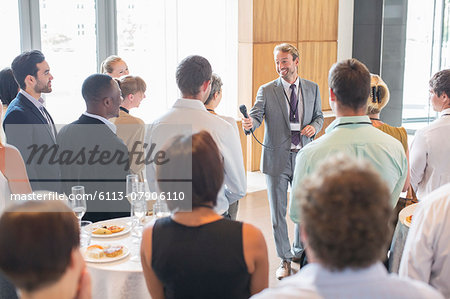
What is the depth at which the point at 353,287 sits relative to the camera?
1089 mm

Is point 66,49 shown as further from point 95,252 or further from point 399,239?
point 399,239

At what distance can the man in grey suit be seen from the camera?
4.12 m

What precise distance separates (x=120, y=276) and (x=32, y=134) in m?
1.49

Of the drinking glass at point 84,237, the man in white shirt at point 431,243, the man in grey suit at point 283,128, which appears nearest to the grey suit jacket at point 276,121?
the man in grey suit at point 283,128

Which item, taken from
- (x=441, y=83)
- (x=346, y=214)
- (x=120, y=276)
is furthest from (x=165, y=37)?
(x=346, y=214)

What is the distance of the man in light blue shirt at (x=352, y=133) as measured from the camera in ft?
7.57

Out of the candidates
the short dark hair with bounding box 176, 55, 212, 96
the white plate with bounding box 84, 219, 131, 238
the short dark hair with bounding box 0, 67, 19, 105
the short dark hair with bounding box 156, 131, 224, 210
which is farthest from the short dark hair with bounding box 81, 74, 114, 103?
the short dark hair with bounding box 156, 131, 224, 210

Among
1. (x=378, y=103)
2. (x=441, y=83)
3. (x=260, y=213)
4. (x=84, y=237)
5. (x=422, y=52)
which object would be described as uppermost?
(x=422, y=52)

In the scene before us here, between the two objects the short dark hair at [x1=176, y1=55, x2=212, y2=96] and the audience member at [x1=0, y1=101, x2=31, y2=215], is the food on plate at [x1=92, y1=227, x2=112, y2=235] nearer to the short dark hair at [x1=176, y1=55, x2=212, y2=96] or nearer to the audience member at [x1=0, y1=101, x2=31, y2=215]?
the audience member at [x1=0, y1=101, x2=31, y2=215]

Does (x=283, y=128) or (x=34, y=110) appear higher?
(x=34, y=110)

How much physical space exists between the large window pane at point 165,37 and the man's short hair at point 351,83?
14.4ft

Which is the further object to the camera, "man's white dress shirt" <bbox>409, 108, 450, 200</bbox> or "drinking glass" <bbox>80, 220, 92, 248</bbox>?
"man's white dress shirt" <bbox>409, 108, 450, 200</bbox>

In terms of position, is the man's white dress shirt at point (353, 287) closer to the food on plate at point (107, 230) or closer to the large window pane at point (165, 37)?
the food on plate at point (107, 230)

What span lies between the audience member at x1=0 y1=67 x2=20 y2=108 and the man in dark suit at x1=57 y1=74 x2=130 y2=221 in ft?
3.92
